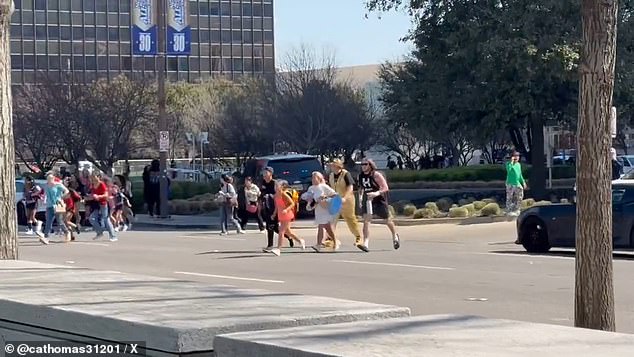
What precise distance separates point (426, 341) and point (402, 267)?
14.1 meters

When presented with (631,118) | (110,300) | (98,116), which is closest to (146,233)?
(631,118)

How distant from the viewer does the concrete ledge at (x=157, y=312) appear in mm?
4934

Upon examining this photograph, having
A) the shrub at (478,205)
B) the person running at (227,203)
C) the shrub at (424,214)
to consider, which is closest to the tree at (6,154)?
the person running at (227,203)

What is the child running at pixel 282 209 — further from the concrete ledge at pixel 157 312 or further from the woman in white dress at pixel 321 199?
the concrete ledge at pixel 157 312

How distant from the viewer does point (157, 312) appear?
539 centimetres

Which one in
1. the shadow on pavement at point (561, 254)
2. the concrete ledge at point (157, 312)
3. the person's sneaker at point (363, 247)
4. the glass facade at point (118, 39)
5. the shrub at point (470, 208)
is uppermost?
the glass facade at point (118, 39)

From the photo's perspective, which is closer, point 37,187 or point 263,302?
point 263,302

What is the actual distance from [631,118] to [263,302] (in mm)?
32047

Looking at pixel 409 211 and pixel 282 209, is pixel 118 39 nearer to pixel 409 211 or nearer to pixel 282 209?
pixel 409 211

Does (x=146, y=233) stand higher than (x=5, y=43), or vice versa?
(x=5, y=43)

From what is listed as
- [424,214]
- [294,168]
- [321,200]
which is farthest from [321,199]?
[294,168]

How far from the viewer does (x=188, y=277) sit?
17.6m

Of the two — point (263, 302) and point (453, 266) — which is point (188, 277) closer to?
point (453, 266)

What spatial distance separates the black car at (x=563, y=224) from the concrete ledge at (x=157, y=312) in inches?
579
